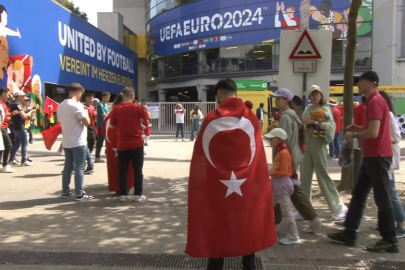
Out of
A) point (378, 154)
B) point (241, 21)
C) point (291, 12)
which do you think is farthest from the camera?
point (241, 21)

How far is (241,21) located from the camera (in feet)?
104

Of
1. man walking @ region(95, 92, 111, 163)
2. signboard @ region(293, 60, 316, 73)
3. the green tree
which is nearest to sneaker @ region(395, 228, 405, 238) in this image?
signboard @ region(293, 60, 316, 73)

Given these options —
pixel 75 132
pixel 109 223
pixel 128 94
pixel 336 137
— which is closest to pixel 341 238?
pixel 109 223

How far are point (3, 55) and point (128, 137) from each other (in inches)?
516

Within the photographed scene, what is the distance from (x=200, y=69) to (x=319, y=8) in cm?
1066

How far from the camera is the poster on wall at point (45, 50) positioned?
1727cm

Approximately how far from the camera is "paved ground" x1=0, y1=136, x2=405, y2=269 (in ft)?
14.4

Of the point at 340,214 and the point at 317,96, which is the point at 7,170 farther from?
the point at 340,214

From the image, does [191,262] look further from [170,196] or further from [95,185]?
[95,185]

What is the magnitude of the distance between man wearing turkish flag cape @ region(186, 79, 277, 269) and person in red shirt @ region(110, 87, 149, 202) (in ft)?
10.5

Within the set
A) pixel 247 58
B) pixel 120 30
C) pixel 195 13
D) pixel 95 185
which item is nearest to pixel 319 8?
pixel 247 58

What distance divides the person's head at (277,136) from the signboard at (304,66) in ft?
7.80

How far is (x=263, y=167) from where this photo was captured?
3336mm

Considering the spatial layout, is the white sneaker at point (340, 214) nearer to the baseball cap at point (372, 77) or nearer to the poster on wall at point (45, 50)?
the baseball cap at point (372, 77)
